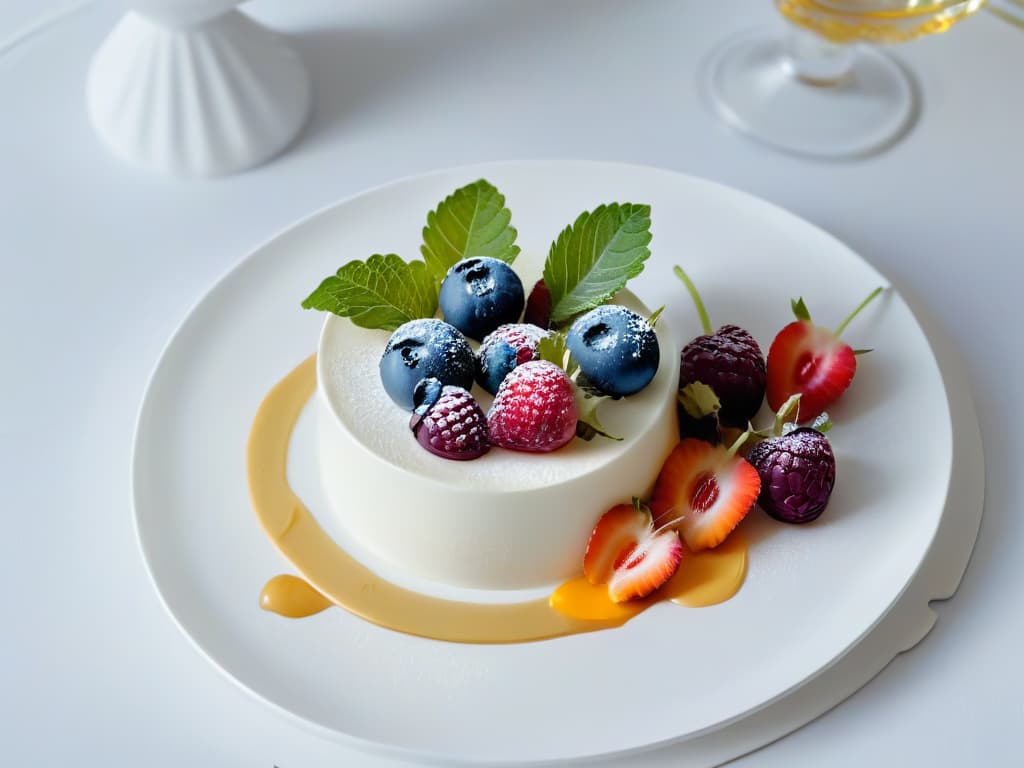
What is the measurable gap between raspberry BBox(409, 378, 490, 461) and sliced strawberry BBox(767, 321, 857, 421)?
1.51ft

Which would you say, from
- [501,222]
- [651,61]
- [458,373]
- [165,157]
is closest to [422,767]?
[458,373]

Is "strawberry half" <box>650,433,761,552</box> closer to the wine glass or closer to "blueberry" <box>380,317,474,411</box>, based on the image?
"blueberry" <box>380,317,474,411</box>

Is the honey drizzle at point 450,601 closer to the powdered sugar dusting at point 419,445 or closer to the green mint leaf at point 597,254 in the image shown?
the powdered sugar dusting at point 419,445

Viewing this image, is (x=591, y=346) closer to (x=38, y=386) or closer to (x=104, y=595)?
(x=104, y=595)

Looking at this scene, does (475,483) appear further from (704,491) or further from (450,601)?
(704,491)

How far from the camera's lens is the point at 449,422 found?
4.77 ft

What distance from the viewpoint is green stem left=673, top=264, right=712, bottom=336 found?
1.80m

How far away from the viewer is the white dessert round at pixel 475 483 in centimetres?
148

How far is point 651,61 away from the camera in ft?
8.00

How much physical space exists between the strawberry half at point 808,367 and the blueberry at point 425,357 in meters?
0.46

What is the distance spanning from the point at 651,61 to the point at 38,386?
4.38 ft

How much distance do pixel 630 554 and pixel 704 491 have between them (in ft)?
0.42

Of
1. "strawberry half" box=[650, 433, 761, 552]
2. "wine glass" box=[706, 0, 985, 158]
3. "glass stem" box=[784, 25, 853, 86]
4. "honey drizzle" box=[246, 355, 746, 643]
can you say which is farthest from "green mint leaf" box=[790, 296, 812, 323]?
"glass stem" box=[784, 25, 853, 86]

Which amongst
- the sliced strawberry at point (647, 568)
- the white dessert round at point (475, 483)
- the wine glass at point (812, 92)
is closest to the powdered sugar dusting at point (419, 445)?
the white dessert round at point (475, 483)
